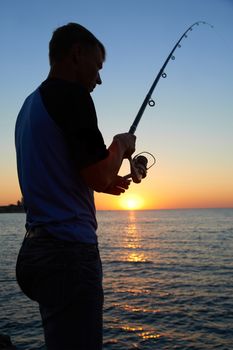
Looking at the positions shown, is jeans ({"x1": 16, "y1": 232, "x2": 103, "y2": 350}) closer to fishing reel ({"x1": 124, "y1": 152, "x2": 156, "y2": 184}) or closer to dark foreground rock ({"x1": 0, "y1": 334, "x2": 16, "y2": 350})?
fishing reel ({"x1": 124, "y1": 152, "x2": 156, "y2": 184})

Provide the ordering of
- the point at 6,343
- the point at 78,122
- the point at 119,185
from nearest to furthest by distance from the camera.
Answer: the point at 78,122
the point at 119,185
the point at 6,343

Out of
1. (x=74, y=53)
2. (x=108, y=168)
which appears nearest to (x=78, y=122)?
(x=108, y=168)

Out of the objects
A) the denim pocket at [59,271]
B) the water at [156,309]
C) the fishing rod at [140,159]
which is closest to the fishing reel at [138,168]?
the fishing rod at [140,159]

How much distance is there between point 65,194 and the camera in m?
2.39

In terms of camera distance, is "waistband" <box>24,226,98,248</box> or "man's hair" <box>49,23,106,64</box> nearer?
"waistband" <box>24,226,98,248</box>

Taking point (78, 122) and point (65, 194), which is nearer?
point (78, 122)

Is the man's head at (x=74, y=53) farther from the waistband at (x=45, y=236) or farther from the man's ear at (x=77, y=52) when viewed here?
the waistband at (x=45, y=236)

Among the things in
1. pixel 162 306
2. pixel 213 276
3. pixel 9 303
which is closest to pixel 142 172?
pixel 162 306

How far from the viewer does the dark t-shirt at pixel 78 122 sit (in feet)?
7.34

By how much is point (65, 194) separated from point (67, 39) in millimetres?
951

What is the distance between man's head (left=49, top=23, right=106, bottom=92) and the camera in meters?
2.54

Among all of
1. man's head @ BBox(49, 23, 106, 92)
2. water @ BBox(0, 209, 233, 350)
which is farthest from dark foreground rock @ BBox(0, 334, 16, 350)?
man's head @ BBox(49, 23, 106, 92)

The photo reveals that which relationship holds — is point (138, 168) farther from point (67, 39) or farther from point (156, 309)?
point (156, 309)

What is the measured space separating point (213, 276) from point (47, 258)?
21799 mm
